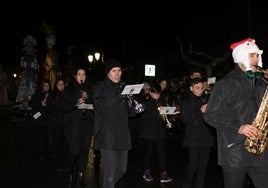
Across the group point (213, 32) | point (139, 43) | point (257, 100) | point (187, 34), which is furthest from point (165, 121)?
point (139, 43)

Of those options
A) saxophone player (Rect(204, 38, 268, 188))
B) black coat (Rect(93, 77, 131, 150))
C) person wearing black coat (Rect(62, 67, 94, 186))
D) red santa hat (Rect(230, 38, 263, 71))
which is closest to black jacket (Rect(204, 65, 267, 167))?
saxophone player (Rect(204, 38, 268, 188))

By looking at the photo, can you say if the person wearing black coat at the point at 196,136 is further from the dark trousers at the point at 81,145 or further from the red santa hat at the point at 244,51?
the red santa hat at the point at 244,51

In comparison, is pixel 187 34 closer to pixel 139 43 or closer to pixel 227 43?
pixel 227 43

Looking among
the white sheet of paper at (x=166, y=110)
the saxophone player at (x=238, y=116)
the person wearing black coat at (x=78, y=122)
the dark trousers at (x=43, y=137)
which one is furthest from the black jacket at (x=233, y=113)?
the dark trousers at (x=43, y=137)

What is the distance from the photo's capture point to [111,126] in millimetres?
5750

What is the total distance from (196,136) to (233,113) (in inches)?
85.0

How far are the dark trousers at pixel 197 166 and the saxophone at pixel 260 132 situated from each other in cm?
221

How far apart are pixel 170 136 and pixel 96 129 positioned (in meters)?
9.32

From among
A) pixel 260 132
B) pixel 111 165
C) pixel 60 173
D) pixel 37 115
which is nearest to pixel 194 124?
pixel 111 165

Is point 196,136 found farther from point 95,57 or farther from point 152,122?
point 95,57

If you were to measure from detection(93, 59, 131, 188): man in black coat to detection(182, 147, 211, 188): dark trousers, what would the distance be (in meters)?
1.06

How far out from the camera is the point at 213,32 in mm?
27609

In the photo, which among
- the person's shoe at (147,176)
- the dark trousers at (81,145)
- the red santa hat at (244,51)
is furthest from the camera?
the person's shoe at (147,176)

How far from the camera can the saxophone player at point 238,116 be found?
4.16 metres
